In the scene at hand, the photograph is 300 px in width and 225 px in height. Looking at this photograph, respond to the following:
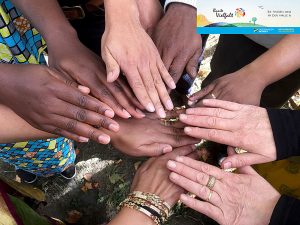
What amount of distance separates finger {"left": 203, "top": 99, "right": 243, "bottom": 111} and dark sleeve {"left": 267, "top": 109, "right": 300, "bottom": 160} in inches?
6.5

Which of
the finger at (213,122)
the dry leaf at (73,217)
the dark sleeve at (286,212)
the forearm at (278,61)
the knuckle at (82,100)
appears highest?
the knuckle at (82,100)

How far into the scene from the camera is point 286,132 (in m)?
1.42

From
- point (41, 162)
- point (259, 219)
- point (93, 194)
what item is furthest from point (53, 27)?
point (93, 194)

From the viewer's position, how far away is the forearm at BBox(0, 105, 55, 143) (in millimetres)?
1470

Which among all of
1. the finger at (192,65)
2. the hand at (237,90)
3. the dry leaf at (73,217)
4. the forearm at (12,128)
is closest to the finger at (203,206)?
the hand at (237,90)

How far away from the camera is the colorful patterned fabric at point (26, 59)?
4.43 ft

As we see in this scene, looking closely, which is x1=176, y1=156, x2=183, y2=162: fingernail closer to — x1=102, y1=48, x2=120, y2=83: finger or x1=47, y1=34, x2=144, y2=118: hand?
x1=47, y1=34, x2=144, y2=118: hand

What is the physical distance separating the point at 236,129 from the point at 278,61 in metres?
0.43

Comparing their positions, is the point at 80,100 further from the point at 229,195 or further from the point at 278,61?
the point at 278,61

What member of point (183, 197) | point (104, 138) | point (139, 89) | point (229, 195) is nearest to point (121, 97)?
point (139, 89)

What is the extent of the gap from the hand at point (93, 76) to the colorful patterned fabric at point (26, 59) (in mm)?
132

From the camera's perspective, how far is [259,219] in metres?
1.37

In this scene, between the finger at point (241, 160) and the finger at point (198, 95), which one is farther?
the finger at point (198, 95)

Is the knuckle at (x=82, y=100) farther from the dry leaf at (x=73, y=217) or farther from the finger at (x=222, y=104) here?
the dry leaf at (x=73, y=217)
